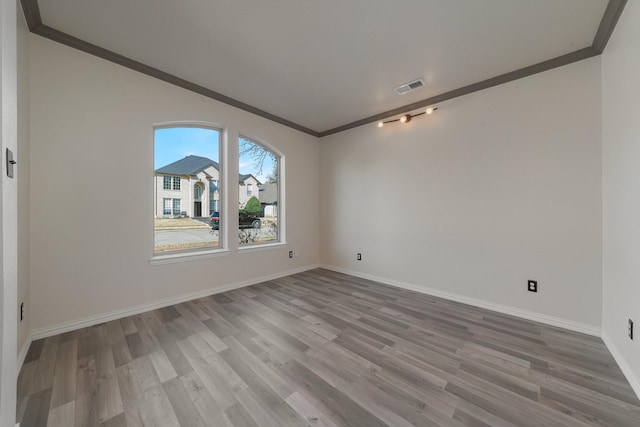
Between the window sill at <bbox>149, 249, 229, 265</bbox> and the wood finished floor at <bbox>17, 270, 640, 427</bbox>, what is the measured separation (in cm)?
57

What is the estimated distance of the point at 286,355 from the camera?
1874 millimetres

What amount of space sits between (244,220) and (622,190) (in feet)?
13.3

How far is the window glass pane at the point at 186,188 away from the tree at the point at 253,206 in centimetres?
53

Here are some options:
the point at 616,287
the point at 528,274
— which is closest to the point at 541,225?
the point at 528,274

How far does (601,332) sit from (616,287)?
62cm

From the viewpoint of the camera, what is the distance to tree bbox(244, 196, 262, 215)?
151 inches

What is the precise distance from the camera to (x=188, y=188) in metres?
3.18

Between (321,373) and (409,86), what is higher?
(409,86)

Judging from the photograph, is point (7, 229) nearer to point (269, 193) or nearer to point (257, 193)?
point (257, 193)

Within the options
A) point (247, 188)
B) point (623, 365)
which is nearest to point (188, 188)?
point (247, 188)

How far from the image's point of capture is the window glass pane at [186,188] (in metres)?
2.90

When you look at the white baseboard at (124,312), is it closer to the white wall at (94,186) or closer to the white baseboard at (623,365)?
the white wall at (94,186)

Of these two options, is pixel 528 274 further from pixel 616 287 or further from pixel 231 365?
pixel 231 365

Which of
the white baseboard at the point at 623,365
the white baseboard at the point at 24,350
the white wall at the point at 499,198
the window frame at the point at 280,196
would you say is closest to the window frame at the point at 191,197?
the window frame at the point at 280,196
